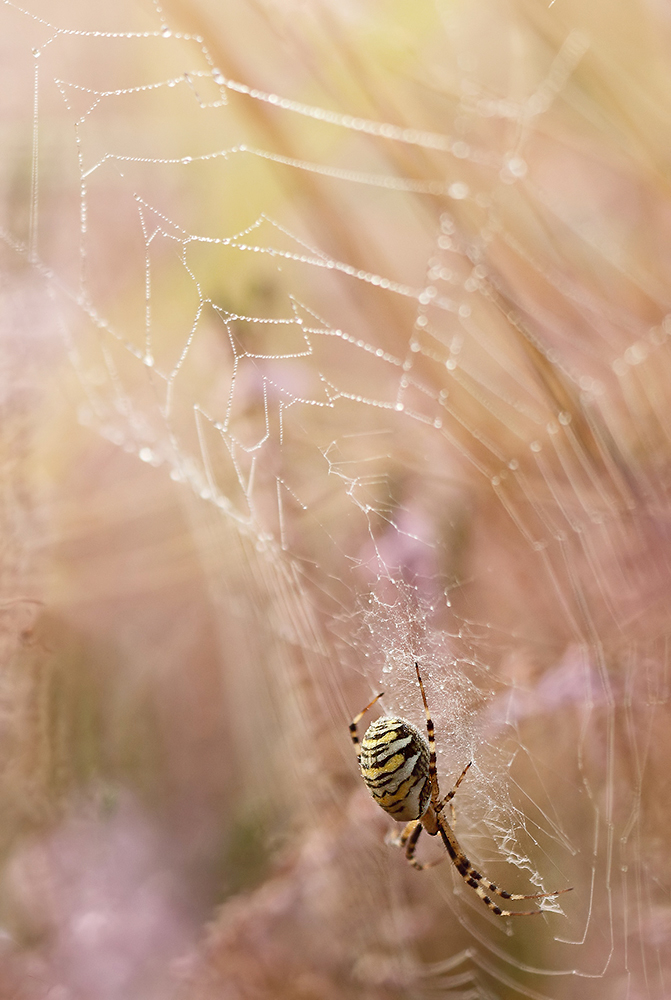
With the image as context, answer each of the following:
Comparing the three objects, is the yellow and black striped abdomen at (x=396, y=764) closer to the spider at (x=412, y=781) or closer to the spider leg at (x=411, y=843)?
the spider at (x=412, y=781)

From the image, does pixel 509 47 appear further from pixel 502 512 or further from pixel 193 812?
pixel 193 812

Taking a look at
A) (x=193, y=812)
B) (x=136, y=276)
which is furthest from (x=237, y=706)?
(x=136, y=276)

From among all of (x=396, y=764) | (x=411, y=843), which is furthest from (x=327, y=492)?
(x=411, y=843)

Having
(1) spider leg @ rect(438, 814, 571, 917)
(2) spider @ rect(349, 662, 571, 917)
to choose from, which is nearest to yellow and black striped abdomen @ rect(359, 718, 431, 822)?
(2) spider @ rect(349, 662, 571, 917)

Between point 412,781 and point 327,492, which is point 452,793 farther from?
point 327,492

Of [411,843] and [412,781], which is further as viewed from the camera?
[411,843]

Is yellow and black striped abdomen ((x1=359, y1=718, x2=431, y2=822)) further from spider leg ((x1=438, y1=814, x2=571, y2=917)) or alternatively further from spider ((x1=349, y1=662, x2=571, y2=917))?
spider leg ((x1=438, y1=814, x2=571, y2=917))
